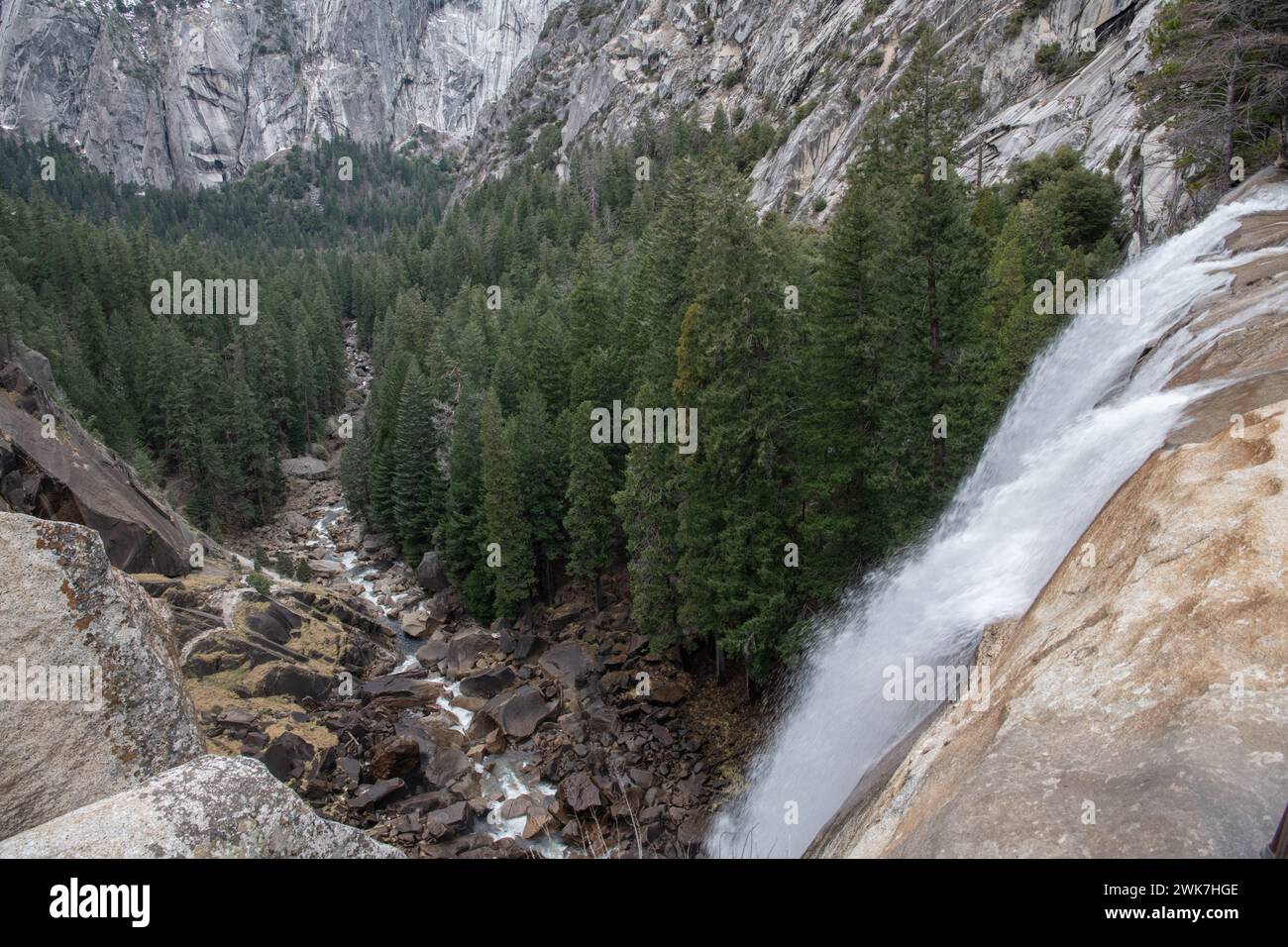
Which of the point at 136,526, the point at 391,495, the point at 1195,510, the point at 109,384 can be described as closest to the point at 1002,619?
the point at 1195,510

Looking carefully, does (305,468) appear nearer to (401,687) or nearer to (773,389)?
(401,687)

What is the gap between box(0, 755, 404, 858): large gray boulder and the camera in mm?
4344

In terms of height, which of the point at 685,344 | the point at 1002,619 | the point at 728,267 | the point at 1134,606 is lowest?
the point at 1002,619

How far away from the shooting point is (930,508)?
19.3m

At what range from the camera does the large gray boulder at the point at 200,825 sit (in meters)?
4.34

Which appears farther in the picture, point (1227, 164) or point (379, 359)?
point (379, 359)

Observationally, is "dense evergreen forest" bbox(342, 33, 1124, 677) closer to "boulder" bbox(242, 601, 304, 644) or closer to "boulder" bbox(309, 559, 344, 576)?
"boulder" bbox(309, 559, 344, 576)

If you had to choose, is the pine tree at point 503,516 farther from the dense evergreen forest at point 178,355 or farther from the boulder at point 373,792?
the dense evergreen forest at point 178,355

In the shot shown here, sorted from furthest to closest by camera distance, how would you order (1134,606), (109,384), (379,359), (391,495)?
(379,359) → (109,384) → (391,495) → (1134,606)

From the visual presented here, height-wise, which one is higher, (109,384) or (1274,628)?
(109,384)

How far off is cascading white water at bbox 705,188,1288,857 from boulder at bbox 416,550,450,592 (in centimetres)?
2537

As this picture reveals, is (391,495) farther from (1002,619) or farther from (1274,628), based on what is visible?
(1274,628)

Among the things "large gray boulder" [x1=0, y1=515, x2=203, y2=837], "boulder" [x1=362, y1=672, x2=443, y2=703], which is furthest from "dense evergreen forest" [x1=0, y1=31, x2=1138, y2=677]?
"large gray boulder" [x1=0, y1=515, x2=203, y2=837]

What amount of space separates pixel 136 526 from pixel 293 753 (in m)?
13.3
